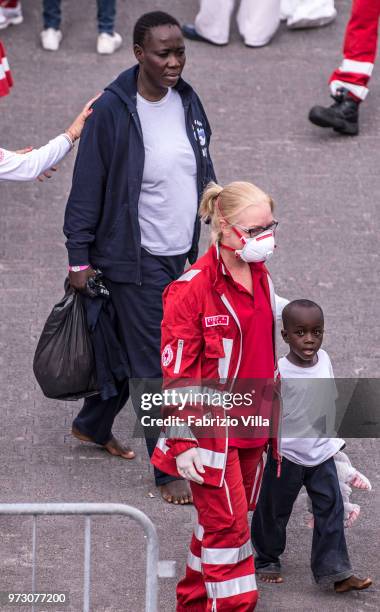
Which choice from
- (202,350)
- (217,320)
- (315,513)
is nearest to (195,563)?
(315,513)

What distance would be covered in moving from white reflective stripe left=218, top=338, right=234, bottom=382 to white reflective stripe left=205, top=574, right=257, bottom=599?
2.52ft

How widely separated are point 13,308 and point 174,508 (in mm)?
2065

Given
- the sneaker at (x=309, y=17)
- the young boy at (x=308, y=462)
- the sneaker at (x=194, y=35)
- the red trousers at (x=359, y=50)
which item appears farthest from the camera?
the sneaker at (x=309, y=17)

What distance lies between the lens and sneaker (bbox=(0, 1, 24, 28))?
1133 cm

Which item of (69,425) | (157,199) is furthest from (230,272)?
(69,425)

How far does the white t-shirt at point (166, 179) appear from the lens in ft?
19.5

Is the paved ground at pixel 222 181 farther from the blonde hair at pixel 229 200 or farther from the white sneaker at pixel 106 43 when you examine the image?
the blonde hair at pixel 229 200

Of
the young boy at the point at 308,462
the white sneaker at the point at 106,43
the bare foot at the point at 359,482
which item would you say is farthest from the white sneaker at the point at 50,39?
the bare foot at the point at 359,482

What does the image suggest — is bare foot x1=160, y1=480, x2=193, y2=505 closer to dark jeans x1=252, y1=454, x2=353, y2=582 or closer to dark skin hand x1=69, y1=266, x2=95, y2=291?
dark jeans x1=252, y1=454, x2=353, y2=582

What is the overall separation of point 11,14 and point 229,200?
6825 millimetres

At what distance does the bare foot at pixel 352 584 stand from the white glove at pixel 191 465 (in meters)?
1.05

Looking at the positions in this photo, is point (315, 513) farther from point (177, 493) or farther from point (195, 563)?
point (177, 493)

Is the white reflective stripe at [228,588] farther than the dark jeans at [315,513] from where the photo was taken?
No

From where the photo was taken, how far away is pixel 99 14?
10.8 meters
